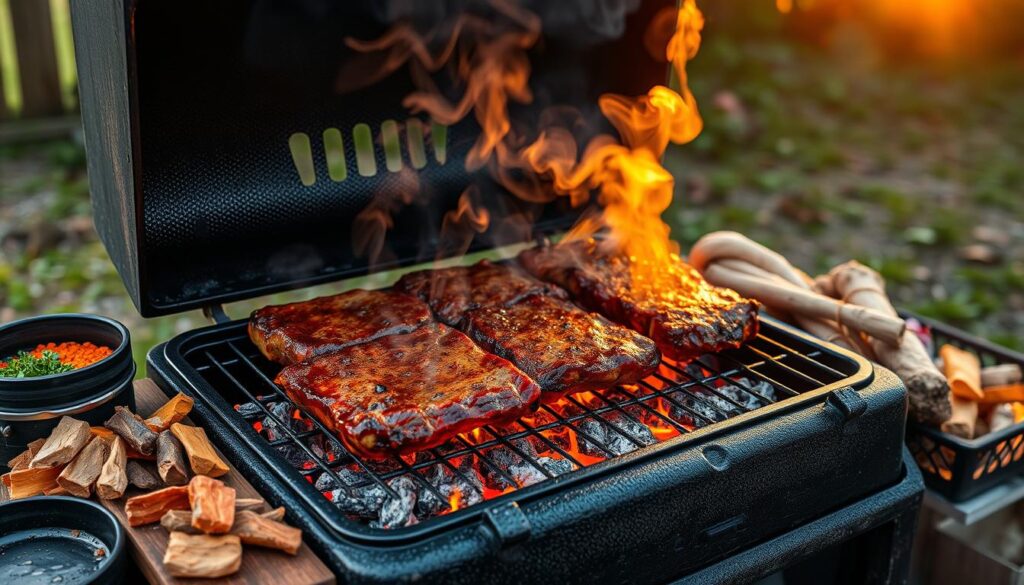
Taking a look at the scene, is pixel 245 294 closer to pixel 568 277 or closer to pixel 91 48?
pixel 91 48

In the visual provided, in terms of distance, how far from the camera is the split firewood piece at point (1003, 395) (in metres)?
3.20

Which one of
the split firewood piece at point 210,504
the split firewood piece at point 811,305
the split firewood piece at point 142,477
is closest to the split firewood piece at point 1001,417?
the split firewood piece at point 811,305

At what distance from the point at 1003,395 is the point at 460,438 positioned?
6.67 ft

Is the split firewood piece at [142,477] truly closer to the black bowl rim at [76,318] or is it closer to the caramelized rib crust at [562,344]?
the black bowl rim at [76,318]

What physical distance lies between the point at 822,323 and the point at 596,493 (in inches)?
56.9

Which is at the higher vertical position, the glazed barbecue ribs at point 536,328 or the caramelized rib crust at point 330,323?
the glazed barbecue ribs at point 536,328

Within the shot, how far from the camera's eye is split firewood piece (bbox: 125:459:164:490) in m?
2.04

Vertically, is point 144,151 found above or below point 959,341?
above

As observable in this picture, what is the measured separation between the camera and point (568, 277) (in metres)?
2.99

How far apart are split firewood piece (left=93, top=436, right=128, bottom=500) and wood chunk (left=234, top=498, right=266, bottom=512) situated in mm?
283

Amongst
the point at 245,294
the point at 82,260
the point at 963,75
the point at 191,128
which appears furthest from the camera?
the point at 963,75

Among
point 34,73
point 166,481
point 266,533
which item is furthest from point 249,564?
point 34,73

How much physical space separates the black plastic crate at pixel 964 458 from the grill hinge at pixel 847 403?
0.70 m

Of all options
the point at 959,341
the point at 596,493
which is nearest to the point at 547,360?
the point at 596,493
